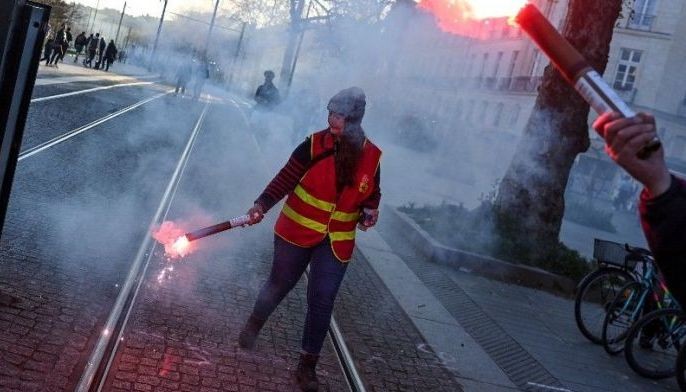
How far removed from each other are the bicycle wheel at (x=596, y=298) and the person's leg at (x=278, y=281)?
3.69m

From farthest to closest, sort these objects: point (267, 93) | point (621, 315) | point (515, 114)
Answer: point (515, 114)
point (267, 93)
point (621, 315)

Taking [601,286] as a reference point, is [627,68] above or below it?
above

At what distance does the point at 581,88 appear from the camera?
4.72ft

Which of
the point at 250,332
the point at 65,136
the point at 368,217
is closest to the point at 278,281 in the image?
the point at 250,332

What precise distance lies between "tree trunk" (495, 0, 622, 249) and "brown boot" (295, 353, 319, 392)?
5.96m

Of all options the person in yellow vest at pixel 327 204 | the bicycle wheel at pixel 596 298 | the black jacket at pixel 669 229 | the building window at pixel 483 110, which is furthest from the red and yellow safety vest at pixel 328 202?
the building window at pixel 483 110

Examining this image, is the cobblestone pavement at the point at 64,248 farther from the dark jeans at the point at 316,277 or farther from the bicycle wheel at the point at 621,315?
the bicycle wheel at the point at 621,315

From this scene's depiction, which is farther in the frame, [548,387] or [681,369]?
[681,369]

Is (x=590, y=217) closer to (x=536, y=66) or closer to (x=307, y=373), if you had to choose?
(x=536, y=66)

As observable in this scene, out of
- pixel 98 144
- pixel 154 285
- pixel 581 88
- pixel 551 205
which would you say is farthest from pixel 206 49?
pixel 581 88

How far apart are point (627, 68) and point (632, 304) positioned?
Answer: 33587mm

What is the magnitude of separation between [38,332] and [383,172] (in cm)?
1561

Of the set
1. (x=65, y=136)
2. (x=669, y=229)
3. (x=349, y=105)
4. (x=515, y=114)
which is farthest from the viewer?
(x=515, y=114)

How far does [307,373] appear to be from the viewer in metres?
4.15
